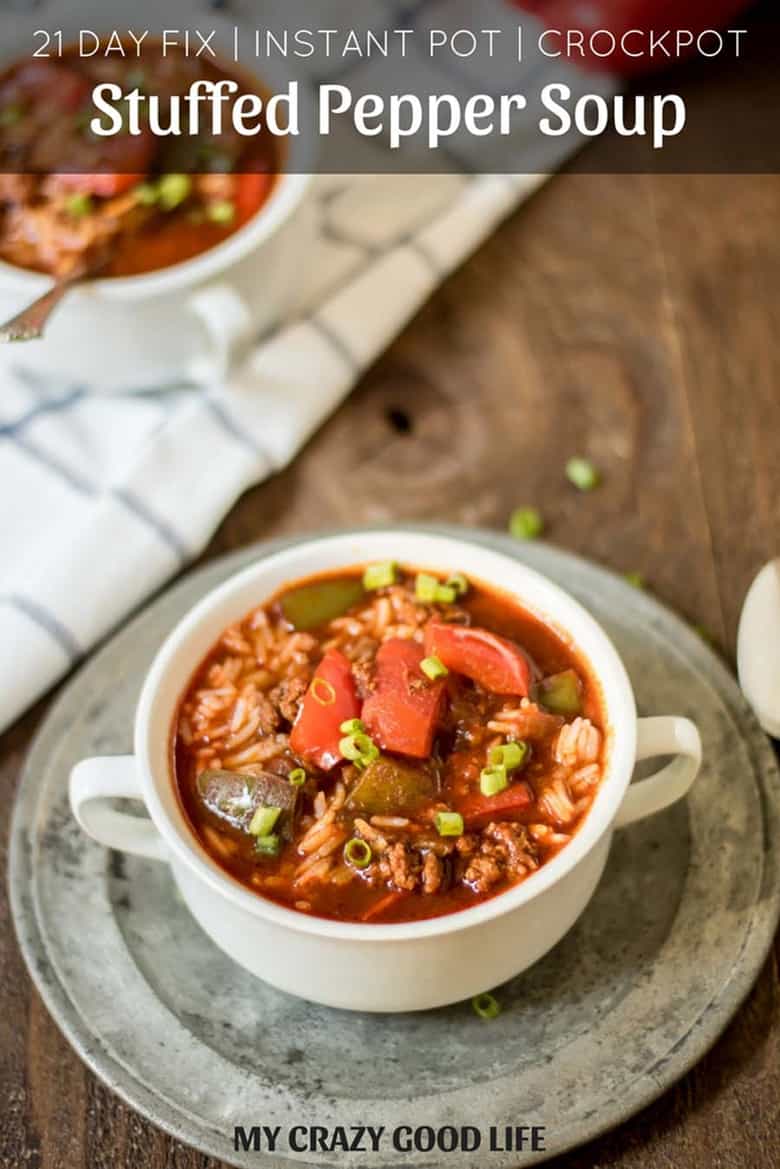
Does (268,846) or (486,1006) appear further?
(486,1006)

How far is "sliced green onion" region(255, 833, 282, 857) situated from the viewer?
2.11 metres

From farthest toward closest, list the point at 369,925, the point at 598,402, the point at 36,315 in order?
the point at 598,402, the point at 36,315, the point at 369,925

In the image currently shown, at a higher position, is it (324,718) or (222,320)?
(222,320)

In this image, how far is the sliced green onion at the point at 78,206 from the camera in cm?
312

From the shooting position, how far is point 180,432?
316 cm

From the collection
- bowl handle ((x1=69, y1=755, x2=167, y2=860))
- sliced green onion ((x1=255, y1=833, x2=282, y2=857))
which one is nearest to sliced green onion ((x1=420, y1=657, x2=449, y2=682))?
sliced green onion ((x1=255, y1=833, x2=282, y2=857))

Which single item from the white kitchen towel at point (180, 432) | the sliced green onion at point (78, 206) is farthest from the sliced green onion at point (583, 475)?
the sliced green onion at point (78, 206)

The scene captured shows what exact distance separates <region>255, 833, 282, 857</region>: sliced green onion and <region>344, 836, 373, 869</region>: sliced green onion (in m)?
0.11

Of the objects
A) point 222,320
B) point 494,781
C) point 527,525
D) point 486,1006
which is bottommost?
point 486,1006

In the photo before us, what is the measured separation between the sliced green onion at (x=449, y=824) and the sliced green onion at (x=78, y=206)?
1.72m

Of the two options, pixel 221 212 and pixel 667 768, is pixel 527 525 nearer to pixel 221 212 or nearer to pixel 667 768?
pixel 667 768

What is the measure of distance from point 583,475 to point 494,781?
113 centimetres

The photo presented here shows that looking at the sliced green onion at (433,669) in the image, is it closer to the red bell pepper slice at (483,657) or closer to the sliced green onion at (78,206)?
the red bell pepper slice at (483,657)

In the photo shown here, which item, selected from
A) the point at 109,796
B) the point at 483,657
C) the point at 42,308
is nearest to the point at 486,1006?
the point at 483,657
